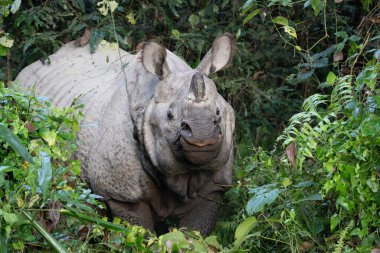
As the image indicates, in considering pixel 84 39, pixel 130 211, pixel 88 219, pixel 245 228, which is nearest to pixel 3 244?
pixel 88 219

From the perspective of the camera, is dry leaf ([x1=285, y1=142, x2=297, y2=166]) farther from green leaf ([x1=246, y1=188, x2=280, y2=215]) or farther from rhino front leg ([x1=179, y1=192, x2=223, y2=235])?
rhino front leg ([x1=179, y1=192, x2=223, y2=235])

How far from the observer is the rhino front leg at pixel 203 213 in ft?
21.7

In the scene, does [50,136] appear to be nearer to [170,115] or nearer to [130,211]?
[170,115]

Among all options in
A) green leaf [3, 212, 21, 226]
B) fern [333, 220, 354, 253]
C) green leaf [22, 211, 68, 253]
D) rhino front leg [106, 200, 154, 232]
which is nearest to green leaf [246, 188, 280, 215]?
fern [333, 220, 354, 253]

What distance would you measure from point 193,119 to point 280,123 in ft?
10.8

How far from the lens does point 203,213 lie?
6637 millimetres

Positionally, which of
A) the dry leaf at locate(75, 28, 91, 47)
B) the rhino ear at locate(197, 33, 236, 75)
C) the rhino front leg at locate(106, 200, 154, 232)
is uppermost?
the rhino ear at locate(197, 33, 236, 75)

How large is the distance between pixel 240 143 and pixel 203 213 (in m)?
2.00

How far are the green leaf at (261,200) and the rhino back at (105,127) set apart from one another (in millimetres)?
968

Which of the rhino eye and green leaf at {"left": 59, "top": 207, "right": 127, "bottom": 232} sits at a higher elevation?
green leaf at {"left": 59, "top": 207, "right": 127, "bottom": 232}

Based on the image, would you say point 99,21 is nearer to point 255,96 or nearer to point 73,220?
point 255,96

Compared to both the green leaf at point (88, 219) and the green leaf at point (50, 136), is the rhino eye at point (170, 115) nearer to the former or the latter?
the green leaf at point (50, 136)

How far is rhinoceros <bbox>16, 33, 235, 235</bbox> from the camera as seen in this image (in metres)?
5.81

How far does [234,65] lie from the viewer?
860cm
